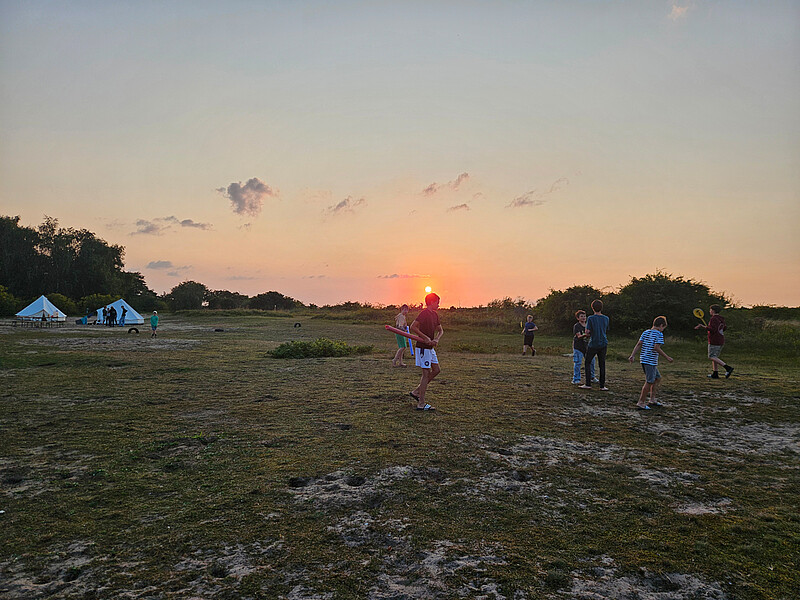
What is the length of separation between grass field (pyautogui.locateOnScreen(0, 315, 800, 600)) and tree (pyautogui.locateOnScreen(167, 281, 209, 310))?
266 feet

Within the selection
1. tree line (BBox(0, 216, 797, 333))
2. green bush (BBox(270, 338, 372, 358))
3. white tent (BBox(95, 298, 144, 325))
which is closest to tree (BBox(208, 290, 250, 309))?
tree line (BBox(0, 216, 797, 333))

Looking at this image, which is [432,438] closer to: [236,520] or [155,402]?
[236,520]

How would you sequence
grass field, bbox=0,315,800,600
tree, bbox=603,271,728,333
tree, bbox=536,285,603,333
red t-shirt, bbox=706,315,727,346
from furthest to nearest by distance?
tree, bbox=536,285,603,333, tree, bbox=603,271,728,333, red t-shirt, bbox=706,315,727,346, grass field, bbox=0,315,800,600

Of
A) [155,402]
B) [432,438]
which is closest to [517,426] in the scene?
[432,438]

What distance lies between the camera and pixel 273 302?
9556 centimetres

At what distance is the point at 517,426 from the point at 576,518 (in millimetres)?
3210

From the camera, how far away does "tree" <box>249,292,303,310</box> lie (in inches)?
3670

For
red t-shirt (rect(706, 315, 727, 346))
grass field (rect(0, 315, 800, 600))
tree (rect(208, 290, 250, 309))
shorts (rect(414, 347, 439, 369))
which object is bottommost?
grass field (rect(0, 315, 800, 600))

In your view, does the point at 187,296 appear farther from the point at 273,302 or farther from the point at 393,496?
the point at 393,496

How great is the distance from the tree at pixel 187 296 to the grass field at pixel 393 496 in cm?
8105

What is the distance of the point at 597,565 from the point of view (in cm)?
348

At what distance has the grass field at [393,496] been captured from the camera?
10.8 feet

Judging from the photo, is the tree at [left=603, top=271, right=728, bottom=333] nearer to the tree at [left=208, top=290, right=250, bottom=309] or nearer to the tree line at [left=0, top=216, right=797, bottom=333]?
the tree line at [left=0, top=216, right=797, bottom=333]

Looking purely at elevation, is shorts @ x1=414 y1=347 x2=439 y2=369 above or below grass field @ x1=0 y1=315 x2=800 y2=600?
above
